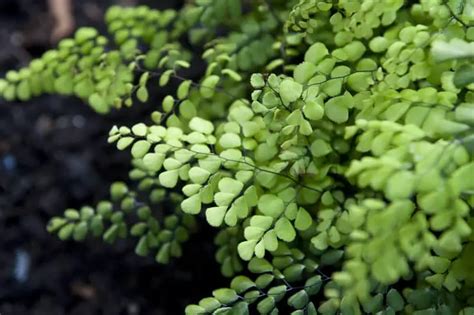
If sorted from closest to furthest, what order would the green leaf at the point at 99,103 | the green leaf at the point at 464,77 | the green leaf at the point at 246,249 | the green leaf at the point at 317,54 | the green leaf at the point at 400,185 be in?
the green leaf at the point at 400,185 < the green leaf at the point at 464,77 < the green leaf at the point at 246,249 < the green leaf at the point at 317,54 < the green leaf at the point at 99,103

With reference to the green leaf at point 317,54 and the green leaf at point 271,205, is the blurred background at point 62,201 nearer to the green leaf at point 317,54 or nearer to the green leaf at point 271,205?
the green leaf at point 271,205

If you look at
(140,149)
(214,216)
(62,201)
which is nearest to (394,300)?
(214,216)

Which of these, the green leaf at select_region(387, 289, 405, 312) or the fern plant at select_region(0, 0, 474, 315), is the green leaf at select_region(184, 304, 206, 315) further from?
the green leaf at select_region(387, 289, 405, 312)

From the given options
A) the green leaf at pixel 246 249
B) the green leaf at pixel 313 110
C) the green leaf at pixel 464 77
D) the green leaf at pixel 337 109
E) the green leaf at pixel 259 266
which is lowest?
the green leaf at pixel 259 266

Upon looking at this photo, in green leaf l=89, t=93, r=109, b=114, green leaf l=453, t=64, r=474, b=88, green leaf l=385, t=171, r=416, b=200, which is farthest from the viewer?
green leaf l=89, t=93, r=109, b=114

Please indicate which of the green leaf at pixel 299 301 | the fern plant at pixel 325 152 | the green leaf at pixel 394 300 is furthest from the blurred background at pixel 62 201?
the green leaf at pixel 394 300

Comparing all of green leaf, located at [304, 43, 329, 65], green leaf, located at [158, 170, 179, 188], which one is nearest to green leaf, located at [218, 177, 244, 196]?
green leaf, located at [158, 170, 179, 188]

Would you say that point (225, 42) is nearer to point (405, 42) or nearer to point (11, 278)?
point (405, 42)
